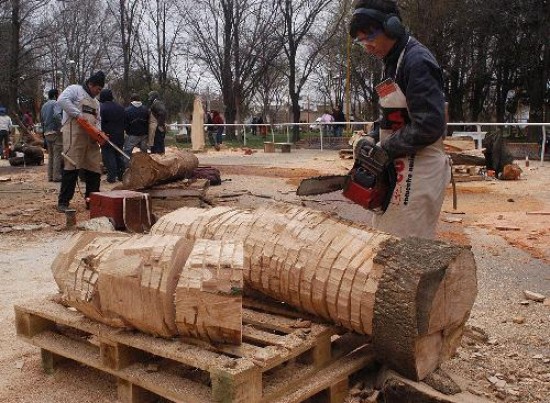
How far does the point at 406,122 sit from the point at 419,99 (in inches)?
10.1

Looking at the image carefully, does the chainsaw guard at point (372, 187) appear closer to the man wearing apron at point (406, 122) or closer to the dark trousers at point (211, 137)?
the man wearing apron at point (406, 122)

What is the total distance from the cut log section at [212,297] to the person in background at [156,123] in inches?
409

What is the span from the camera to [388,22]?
11.8 feet

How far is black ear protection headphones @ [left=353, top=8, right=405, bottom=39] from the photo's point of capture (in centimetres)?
359

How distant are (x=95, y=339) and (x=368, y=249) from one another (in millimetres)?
1737

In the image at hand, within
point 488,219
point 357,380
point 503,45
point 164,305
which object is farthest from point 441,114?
point 503,45

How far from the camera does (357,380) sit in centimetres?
338

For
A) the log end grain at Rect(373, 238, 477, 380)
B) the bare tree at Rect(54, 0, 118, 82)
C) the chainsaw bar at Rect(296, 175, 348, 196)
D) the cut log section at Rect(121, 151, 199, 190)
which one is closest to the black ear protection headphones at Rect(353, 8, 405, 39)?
the chainsaw bar at Rect(296, 175, 348, 196)

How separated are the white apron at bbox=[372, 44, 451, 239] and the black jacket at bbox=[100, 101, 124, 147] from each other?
373 inches

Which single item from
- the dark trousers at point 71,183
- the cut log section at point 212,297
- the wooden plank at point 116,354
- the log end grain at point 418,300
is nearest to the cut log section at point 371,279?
the log end grain at point 418,300

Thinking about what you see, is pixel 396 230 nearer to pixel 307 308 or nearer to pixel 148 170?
pixel 307 308

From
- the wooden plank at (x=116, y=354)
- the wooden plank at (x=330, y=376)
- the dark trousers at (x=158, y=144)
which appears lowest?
the wooden plank at (x=330, y=376)

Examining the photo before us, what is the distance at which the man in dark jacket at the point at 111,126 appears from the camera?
12398 millimetres

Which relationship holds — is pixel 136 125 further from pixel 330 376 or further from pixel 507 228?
pixel 330 376
